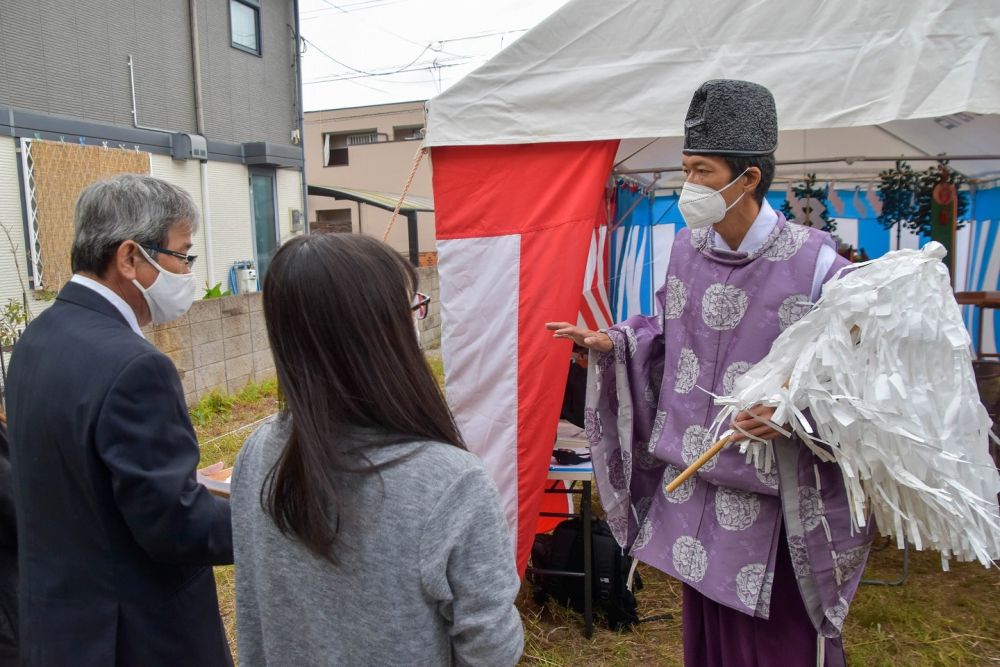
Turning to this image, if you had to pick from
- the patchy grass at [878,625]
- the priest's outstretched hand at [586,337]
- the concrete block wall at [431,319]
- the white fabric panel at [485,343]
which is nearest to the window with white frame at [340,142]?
the concrete block wall at [431,319]

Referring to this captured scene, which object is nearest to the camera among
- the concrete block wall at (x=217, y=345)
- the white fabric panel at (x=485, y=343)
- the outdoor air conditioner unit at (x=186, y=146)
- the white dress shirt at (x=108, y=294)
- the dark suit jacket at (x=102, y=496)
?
the dark suit jacket at (x=102, y=496)

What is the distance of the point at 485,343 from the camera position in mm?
2812

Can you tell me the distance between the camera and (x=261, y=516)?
1036mm

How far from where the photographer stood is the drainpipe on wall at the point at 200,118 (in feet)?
26.1

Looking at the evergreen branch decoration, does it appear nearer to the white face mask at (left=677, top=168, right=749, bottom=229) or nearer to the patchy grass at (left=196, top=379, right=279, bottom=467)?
the white face mask at (left=677, top=168, right=749, bottom=229)

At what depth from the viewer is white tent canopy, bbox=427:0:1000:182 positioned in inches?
87.9

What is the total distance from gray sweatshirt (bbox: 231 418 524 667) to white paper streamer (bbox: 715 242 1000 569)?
84 cm

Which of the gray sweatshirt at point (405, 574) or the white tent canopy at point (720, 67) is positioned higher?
the white tent canopy at point (720, 67)

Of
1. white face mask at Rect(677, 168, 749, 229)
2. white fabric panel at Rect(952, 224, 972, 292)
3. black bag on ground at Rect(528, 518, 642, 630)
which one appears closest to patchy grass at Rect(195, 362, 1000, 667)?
black bag on ground at Rect(528, 518, 642, 630)

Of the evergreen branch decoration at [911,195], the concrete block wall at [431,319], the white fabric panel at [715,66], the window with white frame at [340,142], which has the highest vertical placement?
the window with white frame at [340,142]

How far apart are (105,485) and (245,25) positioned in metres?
9.21

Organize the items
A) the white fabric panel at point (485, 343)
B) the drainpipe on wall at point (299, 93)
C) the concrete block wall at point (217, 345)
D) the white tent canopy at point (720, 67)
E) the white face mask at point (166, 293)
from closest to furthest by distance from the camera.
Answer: the white face mask at point (166, 293), the white tent canopy at point (720, 67), the white fabric panel at point (485, 343), the concrete block wall at point (217, 345), the drainpipe on wall at point (299, 93)

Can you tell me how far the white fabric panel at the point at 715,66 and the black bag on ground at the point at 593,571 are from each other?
1.72m

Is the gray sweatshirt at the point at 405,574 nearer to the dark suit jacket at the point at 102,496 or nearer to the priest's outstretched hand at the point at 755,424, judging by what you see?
the dark suit jacket at the point at 102,496
